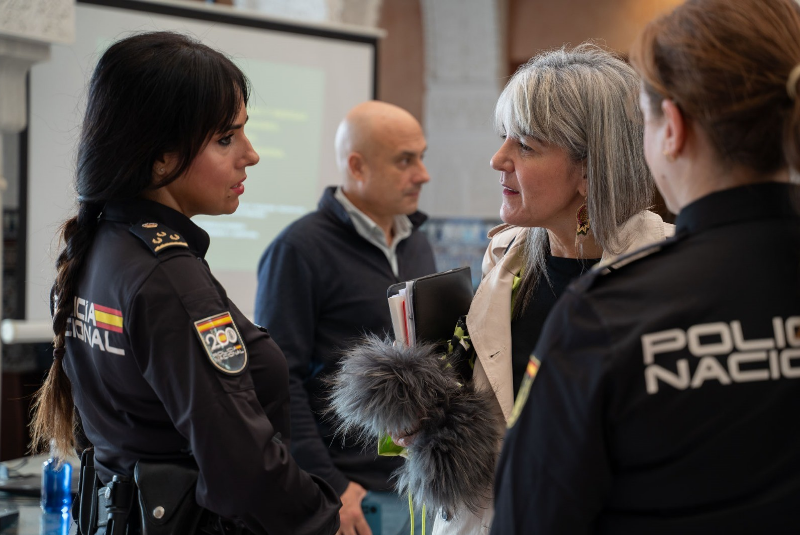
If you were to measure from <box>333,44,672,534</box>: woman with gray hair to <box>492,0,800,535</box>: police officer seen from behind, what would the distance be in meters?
0.45

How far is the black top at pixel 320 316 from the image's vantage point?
84.2 inches

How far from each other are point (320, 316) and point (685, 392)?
5.10 feet

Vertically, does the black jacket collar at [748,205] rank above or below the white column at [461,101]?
below

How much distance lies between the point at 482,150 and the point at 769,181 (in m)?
5.91

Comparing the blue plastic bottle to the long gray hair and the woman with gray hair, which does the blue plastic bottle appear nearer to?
the woman with gray hair

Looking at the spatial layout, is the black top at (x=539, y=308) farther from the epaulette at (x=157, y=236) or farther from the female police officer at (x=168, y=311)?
the epaulette at (x=157, y=236)

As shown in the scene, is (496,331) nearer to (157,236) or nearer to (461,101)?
(157,236)

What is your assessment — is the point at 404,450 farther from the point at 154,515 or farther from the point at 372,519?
the point at 372,519

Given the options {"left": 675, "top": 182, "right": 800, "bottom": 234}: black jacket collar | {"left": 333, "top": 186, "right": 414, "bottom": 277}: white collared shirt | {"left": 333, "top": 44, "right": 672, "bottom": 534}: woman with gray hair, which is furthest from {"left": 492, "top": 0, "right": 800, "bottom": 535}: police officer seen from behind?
{"left": 333, "top": 186, "right": 414, "bottom": 277}: white collared shirt

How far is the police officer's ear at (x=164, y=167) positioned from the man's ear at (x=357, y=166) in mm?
1242

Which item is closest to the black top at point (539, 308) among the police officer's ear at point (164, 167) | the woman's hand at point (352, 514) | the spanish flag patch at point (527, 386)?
the spanish flag patch at point (527, 386)

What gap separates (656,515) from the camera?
819 millimetres

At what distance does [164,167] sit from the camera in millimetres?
1289

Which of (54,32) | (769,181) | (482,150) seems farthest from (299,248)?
(482,150)
